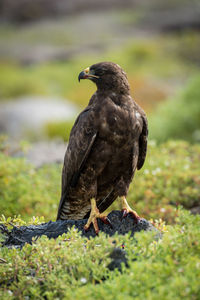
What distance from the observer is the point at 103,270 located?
2908 millimetres

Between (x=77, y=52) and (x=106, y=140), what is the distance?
1025 inches

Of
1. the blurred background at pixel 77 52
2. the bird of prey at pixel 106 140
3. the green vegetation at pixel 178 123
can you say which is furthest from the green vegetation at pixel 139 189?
the blurred background at pixel 77 52

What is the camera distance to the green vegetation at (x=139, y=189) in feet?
18.4

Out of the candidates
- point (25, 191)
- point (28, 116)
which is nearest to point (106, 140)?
point (25, 191)

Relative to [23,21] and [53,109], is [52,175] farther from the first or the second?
[23,21]

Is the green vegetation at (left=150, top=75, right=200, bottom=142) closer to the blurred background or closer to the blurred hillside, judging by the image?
the blurred background

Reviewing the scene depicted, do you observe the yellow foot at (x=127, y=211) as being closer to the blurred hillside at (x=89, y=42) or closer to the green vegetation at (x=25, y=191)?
the green vegetation at (x=25, y=191)

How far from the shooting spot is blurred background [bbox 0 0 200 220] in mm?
15352

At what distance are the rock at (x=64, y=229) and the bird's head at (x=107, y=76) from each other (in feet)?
3.93

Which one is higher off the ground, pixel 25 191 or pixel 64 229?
pixel 25 191

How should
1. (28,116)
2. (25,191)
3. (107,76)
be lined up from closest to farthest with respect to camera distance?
(107,76)
(25,191)
(28,116)

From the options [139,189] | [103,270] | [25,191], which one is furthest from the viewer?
[139,189]

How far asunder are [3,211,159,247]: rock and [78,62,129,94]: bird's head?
120 centimetres

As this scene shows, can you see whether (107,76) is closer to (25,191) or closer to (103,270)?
(103,270)
